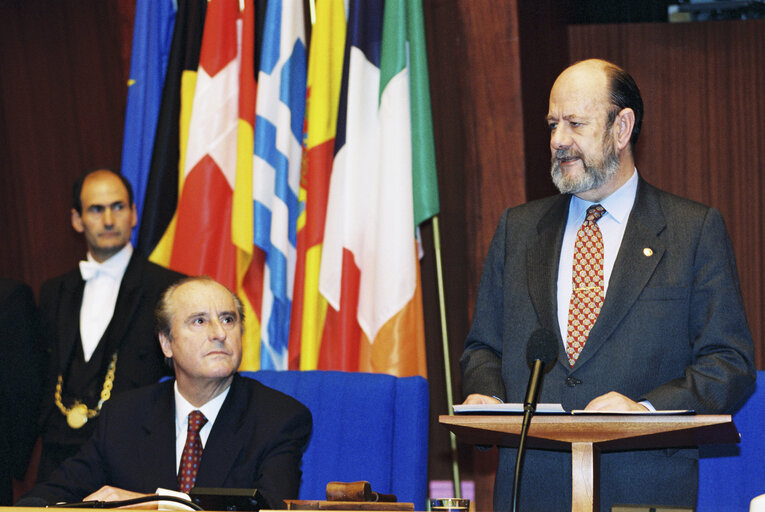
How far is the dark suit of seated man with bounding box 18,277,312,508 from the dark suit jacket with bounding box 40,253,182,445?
652 mm

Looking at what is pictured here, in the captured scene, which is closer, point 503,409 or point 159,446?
point 503,409

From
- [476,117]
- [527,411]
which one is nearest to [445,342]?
[476,117]

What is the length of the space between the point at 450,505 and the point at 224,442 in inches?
49.2

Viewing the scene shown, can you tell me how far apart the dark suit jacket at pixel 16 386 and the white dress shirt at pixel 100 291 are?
258 millimetres

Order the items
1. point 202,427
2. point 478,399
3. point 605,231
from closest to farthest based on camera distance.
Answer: point 478,399, point 605,231, point 202,427

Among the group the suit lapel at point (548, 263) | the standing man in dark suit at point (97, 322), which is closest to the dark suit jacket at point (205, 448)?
the standing man in dark suit at point (97, 322)

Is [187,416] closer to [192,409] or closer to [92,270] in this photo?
[192,409]

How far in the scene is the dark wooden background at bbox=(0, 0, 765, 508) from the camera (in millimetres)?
4629

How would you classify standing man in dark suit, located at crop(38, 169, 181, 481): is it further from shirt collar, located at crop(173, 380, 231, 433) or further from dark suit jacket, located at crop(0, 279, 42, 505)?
shirt collar, located at crop(173, 380, 231, 433)

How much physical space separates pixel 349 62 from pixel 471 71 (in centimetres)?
57

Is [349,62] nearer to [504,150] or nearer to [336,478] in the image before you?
[504,150]

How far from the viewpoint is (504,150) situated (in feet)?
15.1

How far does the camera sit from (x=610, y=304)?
2.90 meters

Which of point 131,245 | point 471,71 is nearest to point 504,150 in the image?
point 471,71
